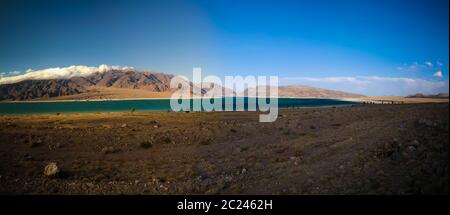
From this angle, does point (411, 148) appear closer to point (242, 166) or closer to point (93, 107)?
point (242, 166)

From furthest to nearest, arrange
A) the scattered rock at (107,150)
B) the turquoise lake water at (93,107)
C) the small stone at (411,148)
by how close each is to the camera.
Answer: the turquoise lake water at (93,107) → the scattered rock at (107,150) → the small stone at (411,148)

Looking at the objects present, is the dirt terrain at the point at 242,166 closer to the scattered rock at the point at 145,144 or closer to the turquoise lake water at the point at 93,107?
the scattered rock at the point at 145,144

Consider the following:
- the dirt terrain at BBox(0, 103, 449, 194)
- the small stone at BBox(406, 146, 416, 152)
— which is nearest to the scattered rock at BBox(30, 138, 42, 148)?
the dirt terrain at BBox(0, 103, 449, 194)

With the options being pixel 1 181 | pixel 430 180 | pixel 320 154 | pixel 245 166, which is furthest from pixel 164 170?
pixel 430 180

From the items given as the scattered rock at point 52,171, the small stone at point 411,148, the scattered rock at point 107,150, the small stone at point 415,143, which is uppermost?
the small stone at point 415,143

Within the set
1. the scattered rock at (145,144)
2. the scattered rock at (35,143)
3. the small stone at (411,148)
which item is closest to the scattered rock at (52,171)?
the scattered rock at (145,144)

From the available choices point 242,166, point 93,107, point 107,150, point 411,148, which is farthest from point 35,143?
point 93,107

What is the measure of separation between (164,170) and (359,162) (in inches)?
358

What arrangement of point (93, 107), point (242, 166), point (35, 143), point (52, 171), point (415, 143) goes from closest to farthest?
point (415, 143)
point (52, 171)
point (242, 166)
point (35, 143)
point (93, 107)

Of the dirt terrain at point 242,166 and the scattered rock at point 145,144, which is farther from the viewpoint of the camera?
the scattered rock at point 145,144

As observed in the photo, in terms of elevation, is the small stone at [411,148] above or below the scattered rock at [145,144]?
above

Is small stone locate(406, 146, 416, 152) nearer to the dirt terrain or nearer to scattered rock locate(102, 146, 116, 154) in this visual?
the dirt terrain

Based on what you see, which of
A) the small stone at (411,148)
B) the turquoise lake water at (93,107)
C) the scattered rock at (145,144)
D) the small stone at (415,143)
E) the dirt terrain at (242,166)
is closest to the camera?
the dirt terrain at (242,166)
